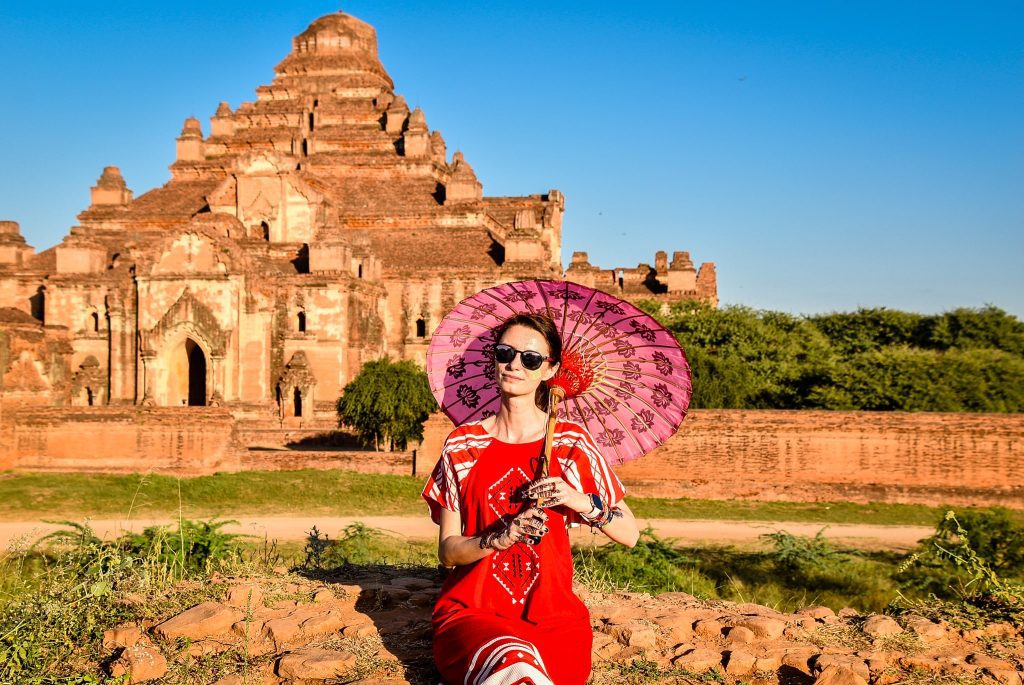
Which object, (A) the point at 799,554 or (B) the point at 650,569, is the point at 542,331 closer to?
(B) the point at 650,569

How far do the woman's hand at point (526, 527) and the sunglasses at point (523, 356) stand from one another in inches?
30.6

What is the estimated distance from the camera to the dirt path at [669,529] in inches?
602

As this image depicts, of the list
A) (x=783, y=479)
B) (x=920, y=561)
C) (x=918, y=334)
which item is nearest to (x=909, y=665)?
(x=920, y=561)

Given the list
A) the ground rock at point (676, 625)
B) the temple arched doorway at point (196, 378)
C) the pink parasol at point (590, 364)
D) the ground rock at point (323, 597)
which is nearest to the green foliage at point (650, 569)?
the ground rock at point (676, 625)

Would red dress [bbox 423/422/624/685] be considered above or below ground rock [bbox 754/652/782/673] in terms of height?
above

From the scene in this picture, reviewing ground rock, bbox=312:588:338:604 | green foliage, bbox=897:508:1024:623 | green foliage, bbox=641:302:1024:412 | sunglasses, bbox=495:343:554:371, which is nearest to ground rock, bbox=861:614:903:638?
sunglasses, bbox=495:343:554:371

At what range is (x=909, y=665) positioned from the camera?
556 cm

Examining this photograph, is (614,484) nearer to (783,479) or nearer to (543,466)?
(543,466)

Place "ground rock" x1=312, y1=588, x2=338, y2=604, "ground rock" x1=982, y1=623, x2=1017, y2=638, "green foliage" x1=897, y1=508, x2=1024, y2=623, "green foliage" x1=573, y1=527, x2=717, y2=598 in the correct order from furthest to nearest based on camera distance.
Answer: "green foliage" x1=897, y1=508, x2=1024, y2=623, "green foliage" x1=573, y1=527, x2=717, y2=598, "ground rock" x1=312, y1=588, x2=338, y2=604, "ground rock" x1=982, y1=623, x2=1017, y2=638

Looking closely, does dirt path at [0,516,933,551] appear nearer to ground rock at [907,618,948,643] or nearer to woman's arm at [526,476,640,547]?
ground rock at [907,618,948,643]

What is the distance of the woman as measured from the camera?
14.7 feet

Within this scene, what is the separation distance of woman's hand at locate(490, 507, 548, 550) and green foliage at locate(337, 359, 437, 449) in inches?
754

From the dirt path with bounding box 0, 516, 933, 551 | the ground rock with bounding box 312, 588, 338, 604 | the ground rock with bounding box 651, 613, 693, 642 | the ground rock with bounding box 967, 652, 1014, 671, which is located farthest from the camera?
the dirt path with bounding box 0, 516, 933, 551

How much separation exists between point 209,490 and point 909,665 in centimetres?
1605
